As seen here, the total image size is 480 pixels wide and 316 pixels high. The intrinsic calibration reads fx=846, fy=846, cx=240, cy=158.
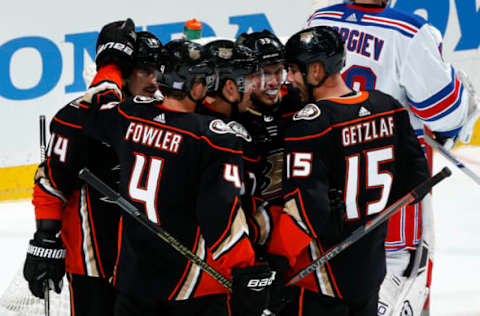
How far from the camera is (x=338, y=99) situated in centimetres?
229

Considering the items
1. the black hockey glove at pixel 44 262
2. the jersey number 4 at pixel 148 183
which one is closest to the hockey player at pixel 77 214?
the black hockey glove at pixel 44 262

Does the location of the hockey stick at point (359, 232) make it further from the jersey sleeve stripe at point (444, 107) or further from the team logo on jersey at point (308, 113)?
the jersey sleeve stripe at point (444, 107)

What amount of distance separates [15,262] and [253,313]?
2504 millimetres

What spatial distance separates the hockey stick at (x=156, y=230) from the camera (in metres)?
2.12

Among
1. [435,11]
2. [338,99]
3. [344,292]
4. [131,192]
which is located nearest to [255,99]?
[338,99]

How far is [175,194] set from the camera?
6.97 feet

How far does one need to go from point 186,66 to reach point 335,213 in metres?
0.56

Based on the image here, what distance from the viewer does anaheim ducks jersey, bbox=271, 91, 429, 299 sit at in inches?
85.9

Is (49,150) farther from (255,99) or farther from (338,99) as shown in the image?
(338,99)

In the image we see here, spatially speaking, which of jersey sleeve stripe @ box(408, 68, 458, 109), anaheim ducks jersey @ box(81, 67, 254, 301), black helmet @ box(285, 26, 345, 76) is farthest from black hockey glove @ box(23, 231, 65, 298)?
jersey sleeve stripe @ box(408, 68, 458, 109)

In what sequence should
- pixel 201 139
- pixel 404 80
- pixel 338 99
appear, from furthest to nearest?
pixel 404 80, pixel 338 99, pixel 201 139

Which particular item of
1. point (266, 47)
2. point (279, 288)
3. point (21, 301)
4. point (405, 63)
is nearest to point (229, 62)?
point (266, 47)

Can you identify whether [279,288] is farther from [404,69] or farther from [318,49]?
[404,69]

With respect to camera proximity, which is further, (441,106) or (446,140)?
(446,140)
